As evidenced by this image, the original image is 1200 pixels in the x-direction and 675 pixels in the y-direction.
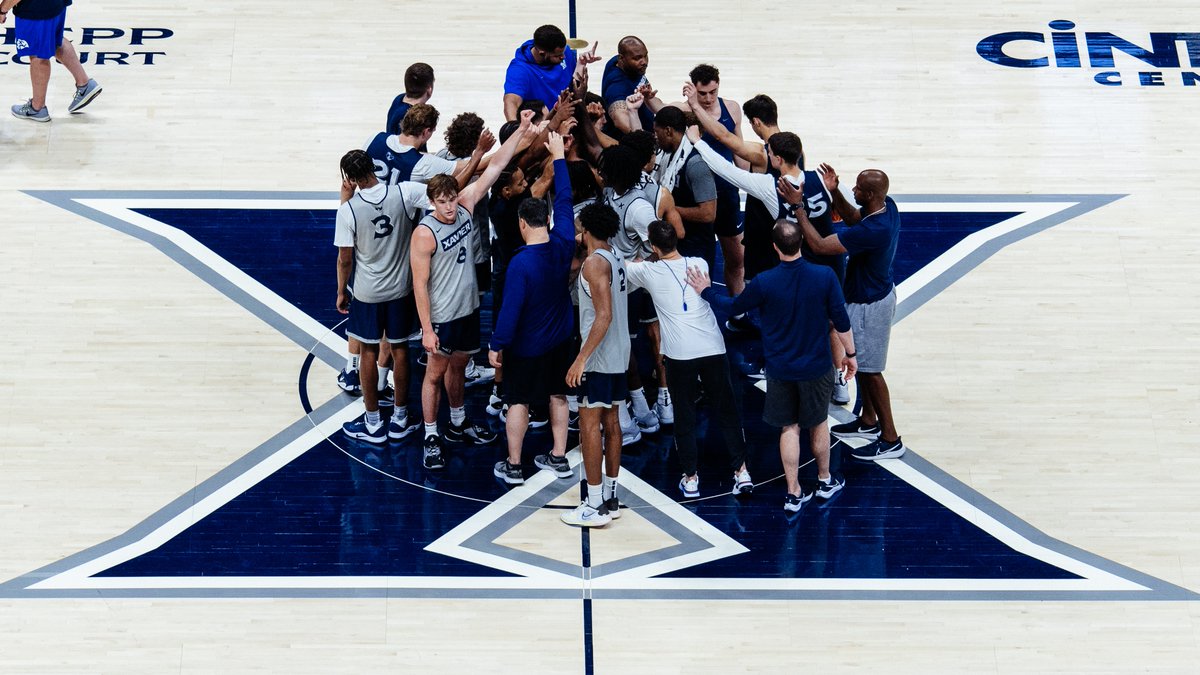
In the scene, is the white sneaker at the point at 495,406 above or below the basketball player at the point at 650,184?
below

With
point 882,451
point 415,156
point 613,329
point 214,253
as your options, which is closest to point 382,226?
point 415,156

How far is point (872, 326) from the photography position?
30.0 ft

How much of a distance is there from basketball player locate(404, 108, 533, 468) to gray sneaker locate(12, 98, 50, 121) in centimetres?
426

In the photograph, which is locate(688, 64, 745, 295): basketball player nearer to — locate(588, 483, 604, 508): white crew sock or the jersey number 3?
locate(588, 483, 604, 508): white crew sock

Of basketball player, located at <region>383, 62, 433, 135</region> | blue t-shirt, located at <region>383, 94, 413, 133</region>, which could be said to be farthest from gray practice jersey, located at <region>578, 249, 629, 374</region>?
blue t-shirt, located at <region>383, 94, 413, 133</region>

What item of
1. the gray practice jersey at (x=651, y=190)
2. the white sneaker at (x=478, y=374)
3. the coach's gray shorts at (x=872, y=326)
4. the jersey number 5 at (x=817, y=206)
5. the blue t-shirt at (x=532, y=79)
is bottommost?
the white sneaker at (x=478, y=374)

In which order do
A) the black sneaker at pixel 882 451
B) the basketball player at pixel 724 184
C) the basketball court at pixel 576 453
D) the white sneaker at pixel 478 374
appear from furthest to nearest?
the white sneaker at pixel 478 374
the basketball player at pixel 724 184
the black sneaker at pixel 882 451
the basketball court at pixel 576 453

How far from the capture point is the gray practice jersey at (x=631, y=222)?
8969mm

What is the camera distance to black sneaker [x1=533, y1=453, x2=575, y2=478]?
9375 mm

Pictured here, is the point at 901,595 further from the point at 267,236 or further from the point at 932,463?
the point at 267,236

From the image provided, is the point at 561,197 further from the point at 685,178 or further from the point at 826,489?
the point at 826,489

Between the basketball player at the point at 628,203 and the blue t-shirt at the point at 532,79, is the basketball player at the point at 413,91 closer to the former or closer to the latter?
the blue t-shirt at the point at 532,79

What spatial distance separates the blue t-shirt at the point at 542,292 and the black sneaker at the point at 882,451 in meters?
2.11

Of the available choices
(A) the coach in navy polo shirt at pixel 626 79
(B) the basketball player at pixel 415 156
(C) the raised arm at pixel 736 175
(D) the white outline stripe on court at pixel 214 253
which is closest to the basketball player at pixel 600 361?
(B) the basketball player at pixel 415 156
